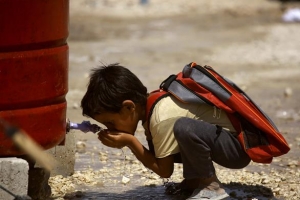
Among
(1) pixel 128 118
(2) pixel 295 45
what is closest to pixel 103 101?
(1) pixel 128 118

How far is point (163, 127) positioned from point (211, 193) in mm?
473

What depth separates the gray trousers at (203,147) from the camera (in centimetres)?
399

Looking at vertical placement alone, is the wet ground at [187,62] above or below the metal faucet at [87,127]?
below

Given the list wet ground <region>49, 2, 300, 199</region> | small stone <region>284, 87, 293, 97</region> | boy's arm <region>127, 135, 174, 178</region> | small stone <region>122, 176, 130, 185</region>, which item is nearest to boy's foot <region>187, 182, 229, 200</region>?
boy's arm <region>127, 135, 174, 178</region>

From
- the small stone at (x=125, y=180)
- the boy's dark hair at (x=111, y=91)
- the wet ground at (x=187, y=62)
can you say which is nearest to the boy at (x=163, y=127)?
the boy's dark hair at (x=111, y=91)

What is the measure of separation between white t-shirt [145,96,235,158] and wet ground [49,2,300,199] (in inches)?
21.2

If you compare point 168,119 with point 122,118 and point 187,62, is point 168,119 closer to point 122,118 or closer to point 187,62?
point 122,118

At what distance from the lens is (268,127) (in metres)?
4.09

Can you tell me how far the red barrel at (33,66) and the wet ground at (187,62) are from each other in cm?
75

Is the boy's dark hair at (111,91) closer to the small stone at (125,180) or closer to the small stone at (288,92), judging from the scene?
the small stone at (125,180)

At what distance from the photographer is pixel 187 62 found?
416 inches

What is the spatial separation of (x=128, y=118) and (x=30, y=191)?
68 cm

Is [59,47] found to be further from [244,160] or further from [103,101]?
[244,160]

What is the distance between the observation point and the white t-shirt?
400 cm
